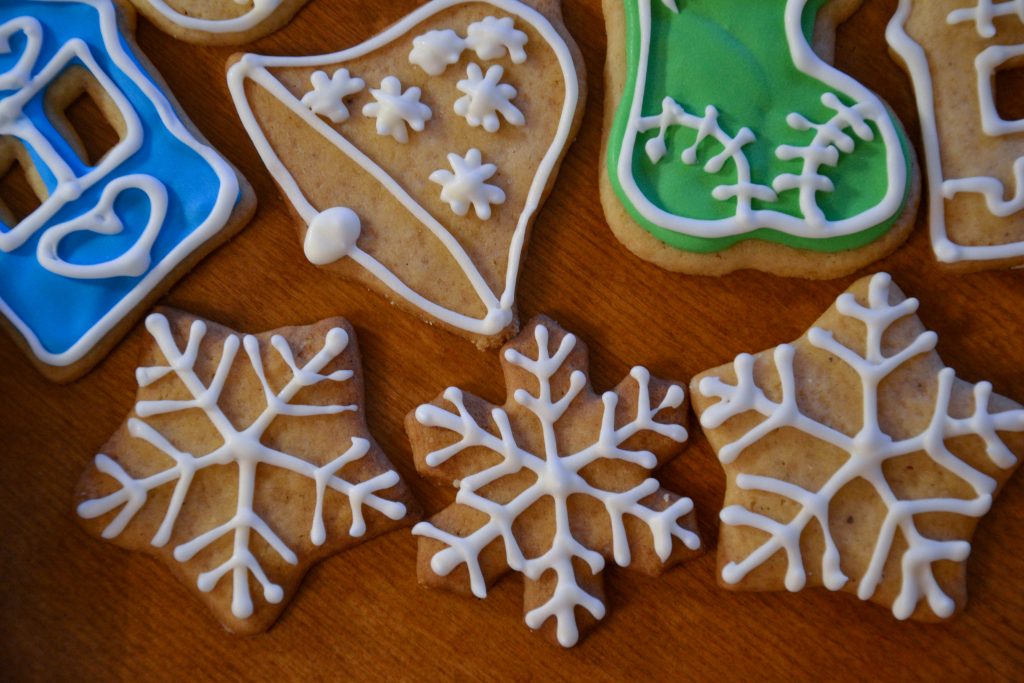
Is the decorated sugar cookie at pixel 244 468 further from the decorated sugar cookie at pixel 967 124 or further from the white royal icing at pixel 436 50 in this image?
the decorated sugar cookie at pixel 967 124

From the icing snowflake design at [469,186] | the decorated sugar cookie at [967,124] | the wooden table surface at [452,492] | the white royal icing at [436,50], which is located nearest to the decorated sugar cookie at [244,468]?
the wooden table surface at [452,492]

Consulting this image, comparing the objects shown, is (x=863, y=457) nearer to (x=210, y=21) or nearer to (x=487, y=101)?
(x=487, y=101)

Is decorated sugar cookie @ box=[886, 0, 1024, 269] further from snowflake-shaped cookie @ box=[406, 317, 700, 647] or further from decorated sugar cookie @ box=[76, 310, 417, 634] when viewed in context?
decorated sugar cookie @ box=[76, 310, 417, 634]

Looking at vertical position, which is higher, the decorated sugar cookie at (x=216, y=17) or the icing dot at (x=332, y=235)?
the decorated sugar cookie at (x=216, y=17)

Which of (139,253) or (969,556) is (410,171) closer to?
(139,253)

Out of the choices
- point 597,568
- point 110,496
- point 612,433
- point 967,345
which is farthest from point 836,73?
point 110,496

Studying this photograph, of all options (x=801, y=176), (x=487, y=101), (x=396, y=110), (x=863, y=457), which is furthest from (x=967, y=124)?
(x=396, y=110)

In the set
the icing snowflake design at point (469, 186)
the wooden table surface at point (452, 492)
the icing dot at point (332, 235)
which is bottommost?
the wooden table surface at point (452, 492)
